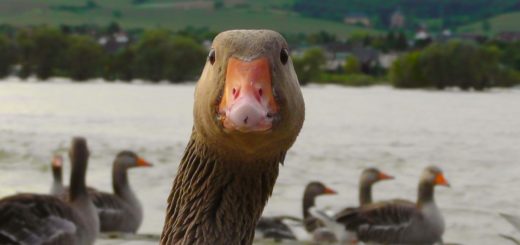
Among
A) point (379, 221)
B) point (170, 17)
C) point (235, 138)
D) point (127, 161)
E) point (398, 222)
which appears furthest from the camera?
point (170, 17)

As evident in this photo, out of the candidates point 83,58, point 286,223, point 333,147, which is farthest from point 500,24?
point 286,223

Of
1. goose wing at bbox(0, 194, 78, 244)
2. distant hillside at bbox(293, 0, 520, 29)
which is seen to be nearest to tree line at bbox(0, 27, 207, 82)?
distant hillside at bbox(293, 0, 520, 29)

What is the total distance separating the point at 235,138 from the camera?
7.41 feet

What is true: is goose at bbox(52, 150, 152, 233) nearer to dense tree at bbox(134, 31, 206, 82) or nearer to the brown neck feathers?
the brown neck feathers

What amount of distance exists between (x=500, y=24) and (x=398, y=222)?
68.9 m

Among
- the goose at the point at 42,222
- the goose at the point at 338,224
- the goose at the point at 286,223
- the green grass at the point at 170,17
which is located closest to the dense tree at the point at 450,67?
the green grass at the point at 170,17

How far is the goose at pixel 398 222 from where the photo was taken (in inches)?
419

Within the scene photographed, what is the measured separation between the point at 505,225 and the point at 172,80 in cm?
3619

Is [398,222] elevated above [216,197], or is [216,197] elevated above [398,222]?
[216,197]

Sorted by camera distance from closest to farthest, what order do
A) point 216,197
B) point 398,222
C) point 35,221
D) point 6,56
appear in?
point 216,197, point 35,221, point 398,222, point 6,56

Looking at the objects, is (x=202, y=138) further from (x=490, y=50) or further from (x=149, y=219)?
(x=490, y=50)

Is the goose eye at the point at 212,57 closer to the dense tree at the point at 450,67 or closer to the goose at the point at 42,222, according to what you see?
the goose at the point at 42,222

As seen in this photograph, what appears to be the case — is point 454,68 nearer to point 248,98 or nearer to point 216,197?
point 216,197

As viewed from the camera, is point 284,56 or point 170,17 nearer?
point 284,56
